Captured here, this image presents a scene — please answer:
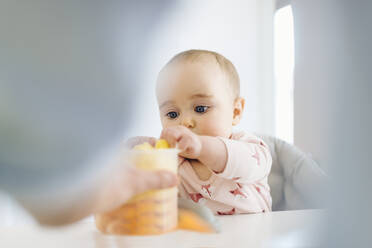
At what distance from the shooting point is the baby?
0.32 m

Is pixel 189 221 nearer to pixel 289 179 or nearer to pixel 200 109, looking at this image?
pixel 200 109

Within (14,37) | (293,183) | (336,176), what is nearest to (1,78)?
(14,37)

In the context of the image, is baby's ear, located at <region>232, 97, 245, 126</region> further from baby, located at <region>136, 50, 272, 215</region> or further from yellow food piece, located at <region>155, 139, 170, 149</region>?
yellow food piece, located at <region>155, 139, 170, 149</region>

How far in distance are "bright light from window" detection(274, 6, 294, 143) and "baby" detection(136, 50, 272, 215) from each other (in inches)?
1.7

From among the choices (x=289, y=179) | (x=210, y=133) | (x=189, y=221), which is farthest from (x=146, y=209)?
(x=289, y=179)

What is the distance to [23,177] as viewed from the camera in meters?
0.19

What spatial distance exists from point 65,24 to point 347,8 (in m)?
0.24

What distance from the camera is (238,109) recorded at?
1.38 ft

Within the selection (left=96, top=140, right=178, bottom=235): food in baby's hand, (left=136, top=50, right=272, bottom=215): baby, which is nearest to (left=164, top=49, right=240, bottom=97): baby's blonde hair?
(left=136, top=50, right=272, bottom=215): baby

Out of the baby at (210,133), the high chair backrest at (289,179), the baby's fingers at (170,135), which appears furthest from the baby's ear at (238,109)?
the high chair backrest at (289,179)

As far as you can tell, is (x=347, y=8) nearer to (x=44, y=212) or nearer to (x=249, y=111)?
(x=249, y=111)

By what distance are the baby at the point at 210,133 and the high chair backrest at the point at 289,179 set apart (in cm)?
13

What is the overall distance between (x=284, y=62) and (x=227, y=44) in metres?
0.07

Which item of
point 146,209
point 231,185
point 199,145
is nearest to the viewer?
point 146,209
